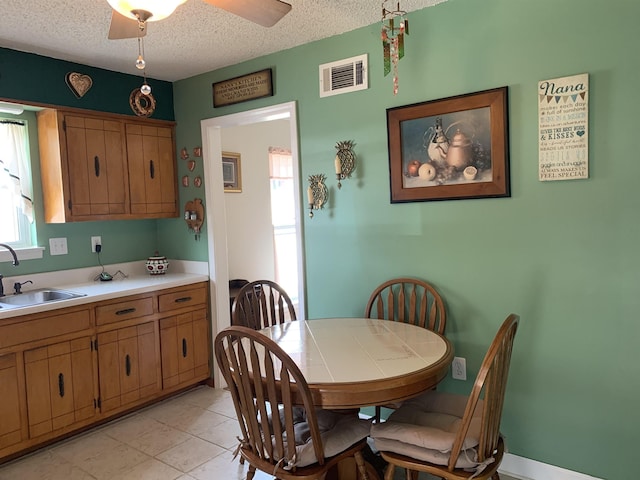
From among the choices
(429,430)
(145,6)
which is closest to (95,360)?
(429,430)

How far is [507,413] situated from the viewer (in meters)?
2.38

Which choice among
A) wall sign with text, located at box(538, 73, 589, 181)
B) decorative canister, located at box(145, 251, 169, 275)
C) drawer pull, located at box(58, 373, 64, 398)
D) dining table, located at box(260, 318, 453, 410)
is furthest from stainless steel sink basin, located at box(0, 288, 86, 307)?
wall sign with text, located at box(538, 73, 589, 181)

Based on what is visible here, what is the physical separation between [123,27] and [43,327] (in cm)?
174

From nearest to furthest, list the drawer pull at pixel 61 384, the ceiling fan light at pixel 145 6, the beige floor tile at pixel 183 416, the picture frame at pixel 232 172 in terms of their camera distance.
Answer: the ceiling fan light at pixel 145 6, the drawer pull at pixel 61 384, the beige floor tile at pixel 183 416, the picture frame at pixel 232 172

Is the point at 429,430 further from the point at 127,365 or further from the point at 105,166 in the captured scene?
the point at 105,166

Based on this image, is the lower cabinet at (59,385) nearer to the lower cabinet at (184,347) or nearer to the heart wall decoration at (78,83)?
the lower cabinet at (184,347)

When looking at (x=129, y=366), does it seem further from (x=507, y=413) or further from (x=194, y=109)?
(x=507, y=413)

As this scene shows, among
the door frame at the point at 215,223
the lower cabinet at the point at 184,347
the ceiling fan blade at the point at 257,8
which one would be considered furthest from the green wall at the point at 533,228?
the lower cabinet at the point at 184,347

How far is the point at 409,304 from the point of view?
105 inches

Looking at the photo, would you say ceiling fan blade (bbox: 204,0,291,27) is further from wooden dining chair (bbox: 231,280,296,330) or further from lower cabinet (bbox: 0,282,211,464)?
lower cabinet (bbox: 0,282,211,464)

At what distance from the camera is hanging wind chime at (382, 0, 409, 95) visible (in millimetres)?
2258

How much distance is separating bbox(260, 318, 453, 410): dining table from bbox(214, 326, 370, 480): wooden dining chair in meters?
0.10

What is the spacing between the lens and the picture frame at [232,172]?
4746 mm

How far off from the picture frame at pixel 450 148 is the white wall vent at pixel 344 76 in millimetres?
303
